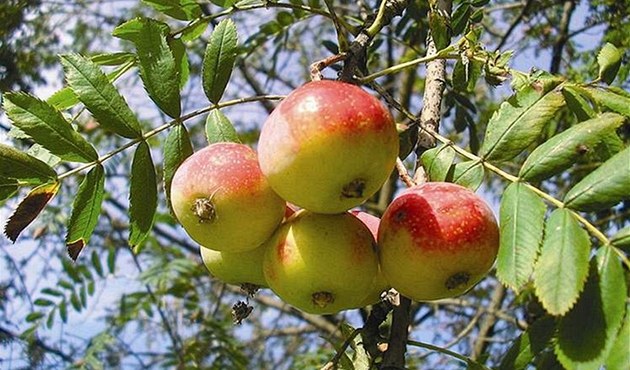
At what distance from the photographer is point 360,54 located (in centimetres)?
134

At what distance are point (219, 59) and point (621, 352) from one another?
2.81 ft

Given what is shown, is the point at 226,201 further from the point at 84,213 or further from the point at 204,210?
the point at 84,213

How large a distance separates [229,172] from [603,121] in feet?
1.80

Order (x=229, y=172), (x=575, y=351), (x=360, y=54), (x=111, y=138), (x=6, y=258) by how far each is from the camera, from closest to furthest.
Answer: (x=575, y=351), (x=229, y=172), (x=360, y=54), (x=6, y=258), (x=111, y=138)

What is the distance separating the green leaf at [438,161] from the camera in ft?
4.39

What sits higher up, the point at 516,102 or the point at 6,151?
the point at 6,151

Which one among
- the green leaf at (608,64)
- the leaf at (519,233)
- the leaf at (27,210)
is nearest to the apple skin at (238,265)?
the leaf at (27,210)

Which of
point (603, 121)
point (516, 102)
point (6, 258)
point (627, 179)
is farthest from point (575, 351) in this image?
point (6, 258)

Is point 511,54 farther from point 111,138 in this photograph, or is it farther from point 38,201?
point 111,138

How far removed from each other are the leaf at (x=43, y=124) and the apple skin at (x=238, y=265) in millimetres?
290

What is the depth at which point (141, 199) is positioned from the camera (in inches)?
55.5

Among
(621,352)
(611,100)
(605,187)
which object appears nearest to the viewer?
(621,352)

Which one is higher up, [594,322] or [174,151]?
[174,151]

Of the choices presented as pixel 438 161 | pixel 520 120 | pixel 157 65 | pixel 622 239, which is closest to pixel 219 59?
pixel 157 65
